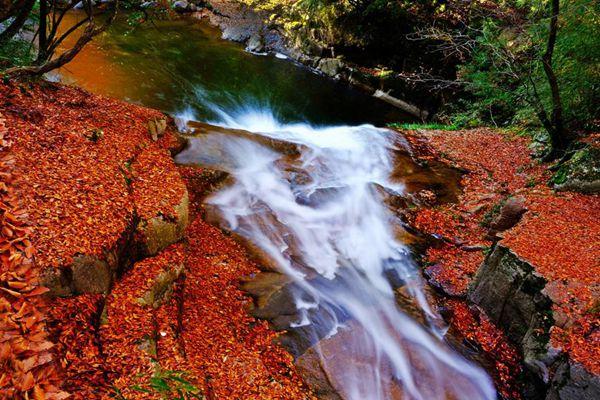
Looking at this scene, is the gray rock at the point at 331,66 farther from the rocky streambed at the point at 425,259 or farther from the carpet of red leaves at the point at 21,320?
the carpet of red leaves at the point at 21,320

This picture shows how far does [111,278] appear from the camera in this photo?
14.6ft

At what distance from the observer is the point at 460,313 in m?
6.58

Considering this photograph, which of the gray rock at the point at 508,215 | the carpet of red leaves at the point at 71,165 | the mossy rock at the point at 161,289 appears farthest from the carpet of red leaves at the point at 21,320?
the gray rock at the point at 508,215

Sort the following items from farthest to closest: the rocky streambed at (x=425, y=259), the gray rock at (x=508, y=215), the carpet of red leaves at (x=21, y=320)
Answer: the gray rock at (x=508, y=215), the rocky streambed at (x=425, y=259), the carpet of red leaves at (x=21, y=320)

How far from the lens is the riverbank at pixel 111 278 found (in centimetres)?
311

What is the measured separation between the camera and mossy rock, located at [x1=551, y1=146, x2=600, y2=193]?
8.04 metres

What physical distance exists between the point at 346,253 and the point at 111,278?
4832 mm

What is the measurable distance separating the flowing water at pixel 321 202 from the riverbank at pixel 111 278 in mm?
994

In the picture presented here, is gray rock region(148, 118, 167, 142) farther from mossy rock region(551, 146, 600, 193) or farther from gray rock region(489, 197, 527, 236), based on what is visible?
mossy rock region(551, 146, 600, 193)

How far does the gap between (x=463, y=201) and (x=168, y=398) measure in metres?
8.64

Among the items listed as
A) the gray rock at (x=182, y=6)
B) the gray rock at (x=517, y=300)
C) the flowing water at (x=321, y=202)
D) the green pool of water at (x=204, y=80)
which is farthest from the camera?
the gray rock at (x=182, y=6)

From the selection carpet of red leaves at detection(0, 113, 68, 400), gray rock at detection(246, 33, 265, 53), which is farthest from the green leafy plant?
gray rock at detection(246, 33, 265, 53)

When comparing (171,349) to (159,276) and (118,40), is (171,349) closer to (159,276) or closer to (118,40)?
(159,276)

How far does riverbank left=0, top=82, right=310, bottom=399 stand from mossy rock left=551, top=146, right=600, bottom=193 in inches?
294
